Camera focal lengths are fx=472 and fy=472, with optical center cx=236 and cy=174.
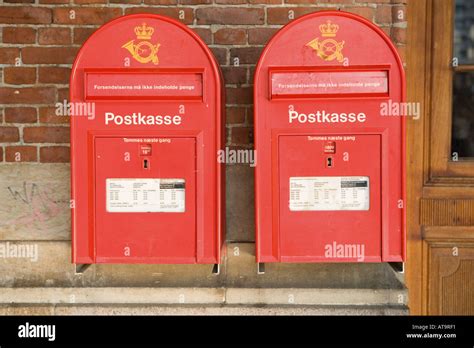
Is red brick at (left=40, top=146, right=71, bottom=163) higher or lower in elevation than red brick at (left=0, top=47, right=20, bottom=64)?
lower

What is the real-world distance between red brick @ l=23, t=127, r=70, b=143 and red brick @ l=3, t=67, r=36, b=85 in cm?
23

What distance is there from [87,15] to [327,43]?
1168mm

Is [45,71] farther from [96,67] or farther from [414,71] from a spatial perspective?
[414,71]

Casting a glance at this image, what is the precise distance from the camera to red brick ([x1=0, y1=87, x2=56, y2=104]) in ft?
7.44

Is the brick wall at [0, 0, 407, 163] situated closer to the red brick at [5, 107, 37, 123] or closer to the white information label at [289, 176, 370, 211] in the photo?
the red brick at [5, 107, 37, 123]

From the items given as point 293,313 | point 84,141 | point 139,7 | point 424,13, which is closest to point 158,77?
point 84,141

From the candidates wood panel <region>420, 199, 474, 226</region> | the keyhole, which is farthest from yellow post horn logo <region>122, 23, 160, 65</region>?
wood panel <region>420, 199, 474, 226</region>

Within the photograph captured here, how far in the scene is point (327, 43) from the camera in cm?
186

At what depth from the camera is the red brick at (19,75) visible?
2.27m

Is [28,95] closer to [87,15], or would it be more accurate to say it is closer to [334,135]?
[87,15]

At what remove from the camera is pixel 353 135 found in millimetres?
1855

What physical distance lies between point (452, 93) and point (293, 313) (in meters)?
1.39
